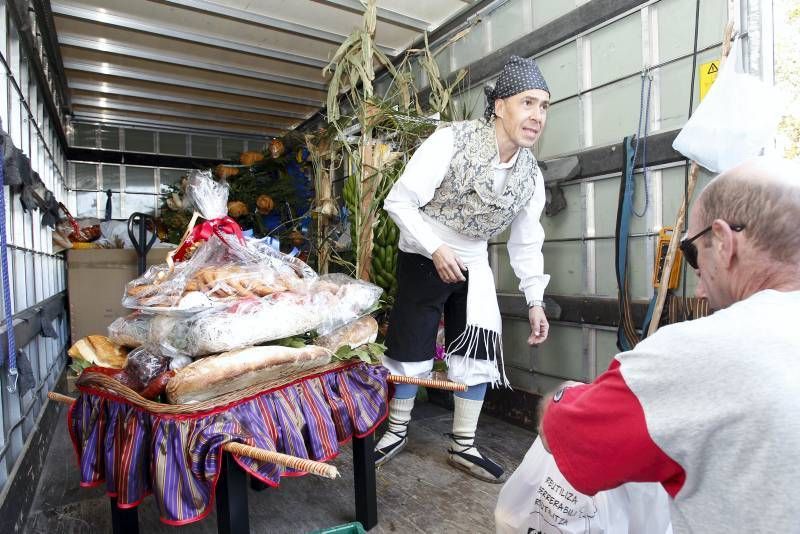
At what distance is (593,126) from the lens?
2516 mm

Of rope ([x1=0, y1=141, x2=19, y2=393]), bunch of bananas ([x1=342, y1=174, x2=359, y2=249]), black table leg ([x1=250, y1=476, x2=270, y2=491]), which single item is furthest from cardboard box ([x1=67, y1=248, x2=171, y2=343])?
black table leg ([x1=250, y1=476, x2=270, y2=491])

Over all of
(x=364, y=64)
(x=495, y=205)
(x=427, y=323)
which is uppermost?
(x=364, y=64)

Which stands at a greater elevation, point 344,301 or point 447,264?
point 447,264

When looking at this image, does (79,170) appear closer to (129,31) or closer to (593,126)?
(129,31)

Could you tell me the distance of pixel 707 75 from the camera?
6.62 feet

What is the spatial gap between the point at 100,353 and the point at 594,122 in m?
2.26

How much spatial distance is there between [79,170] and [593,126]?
6012 mm

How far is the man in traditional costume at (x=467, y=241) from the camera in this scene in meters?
2.11

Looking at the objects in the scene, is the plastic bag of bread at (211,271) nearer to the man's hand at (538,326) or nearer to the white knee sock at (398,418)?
the white knee sock at (398,418)

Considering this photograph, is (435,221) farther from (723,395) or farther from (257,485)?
(723,395)

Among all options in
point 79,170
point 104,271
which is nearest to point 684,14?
point 104,271

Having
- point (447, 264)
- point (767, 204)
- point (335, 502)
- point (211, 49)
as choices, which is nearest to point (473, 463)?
point (335, 502)

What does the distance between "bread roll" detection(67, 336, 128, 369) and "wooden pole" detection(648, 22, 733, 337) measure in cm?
183

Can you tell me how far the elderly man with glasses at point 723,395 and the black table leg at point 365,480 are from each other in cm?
99
